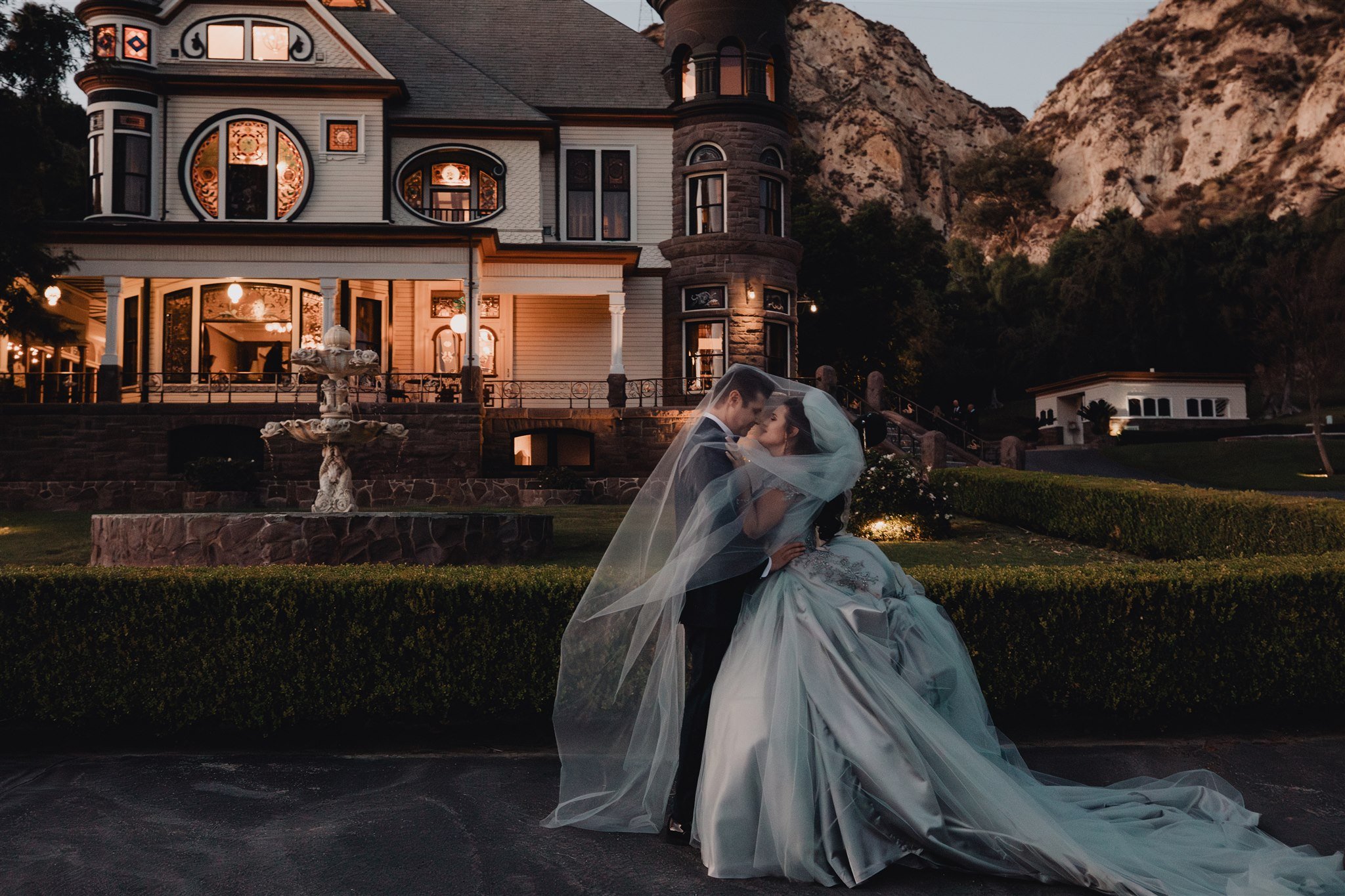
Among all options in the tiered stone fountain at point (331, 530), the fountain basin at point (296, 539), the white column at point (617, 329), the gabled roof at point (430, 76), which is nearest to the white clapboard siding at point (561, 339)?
the white column at point (617, 329)

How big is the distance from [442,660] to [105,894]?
2586mm

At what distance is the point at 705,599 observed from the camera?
4.70 m

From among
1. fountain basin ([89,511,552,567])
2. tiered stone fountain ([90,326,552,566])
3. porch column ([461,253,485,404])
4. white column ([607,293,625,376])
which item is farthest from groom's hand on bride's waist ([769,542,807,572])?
white column ([607,293,625,376])

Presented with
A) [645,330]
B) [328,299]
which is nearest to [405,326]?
[328,299]

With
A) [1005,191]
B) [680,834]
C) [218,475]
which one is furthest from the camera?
[1005,191]

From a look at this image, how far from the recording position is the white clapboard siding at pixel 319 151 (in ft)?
84.9

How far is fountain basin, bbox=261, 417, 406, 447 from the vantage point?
12602 millimetres

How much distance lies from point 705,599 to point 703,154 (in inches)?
988

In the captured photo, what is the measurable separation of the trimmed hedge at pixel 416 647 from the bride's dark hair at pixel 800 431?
220cm

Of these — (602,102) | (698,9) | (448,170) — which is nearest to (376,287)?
(448,170)

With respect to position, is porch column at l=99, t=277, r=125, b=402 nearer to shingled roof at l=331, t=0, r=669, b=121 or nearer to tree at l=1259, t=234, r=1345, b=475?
shingled roof at l=331, t=0, r=669, b=121

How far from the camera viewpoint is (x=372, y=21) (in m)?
30.2

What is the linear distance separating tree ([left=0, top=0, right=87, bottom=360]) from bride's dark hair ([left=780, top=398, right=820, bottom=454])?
21.1m

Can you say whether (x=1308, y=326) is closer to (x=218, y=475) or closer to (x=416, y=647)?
(x=218, y=475)
